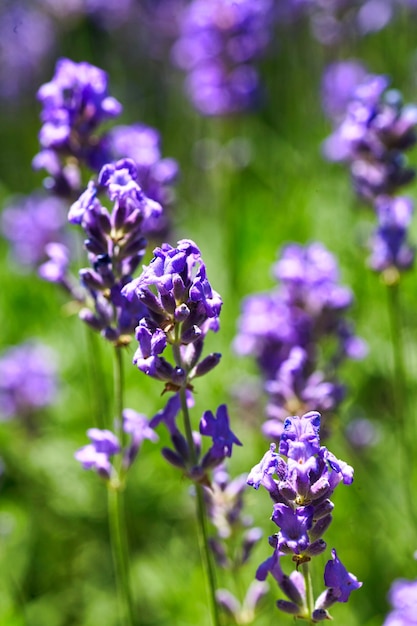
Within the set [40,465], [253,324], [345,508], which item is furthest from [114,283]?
[40,465]

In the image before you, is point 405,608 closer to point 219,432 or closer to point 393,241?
point 219,432

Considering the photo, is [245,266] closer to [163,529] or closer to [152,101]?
[163,529]

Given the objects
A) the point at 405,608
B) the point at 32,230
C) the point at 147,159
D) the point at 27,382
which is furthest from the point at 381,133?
the point at 32,230

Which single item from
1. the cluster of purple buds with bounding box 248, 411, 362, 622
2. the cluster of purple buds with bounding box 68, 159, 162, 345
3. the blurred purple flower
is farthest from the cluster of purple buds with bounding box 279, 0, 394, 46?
the cluster of purple buds with bounding box 248, 411, 362, 622

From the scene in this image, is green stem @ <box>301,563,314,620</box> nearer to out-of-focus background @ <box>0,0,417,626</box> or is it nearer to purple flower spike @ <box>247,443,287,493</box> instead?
purple flower spike @ <box>247,443,287,493</box>

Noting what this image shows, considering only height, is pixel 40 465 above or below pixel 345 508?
above
